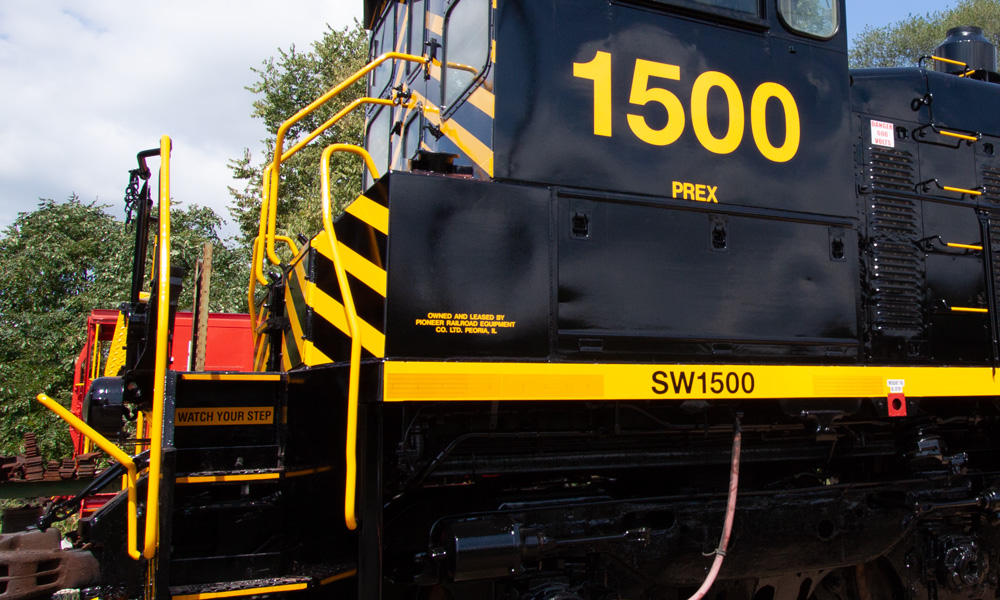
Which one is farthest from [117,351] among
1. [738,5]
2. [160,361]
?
[738,5]

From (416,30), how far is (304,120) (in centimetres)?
1610

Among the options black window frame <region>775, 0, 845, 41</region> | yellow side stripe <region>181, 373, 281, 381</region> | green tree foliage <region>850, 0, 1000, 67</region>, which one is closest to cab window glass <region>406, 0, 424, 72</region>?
black window frame <region>775, 0, 845, 41</region>

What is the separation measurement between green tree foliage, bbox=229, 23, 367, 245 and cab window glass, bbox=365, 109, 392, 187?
1161 centimetres

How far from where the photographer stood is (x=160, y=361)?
2523 mm

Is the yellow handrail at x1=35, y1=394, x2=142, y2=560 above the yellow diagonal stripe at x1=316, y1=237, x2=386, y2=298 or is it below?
below

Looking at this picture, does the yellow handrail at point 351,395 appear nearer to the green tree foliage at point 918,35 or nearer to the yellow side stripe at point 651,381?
the yellow side stripe at point 651,381

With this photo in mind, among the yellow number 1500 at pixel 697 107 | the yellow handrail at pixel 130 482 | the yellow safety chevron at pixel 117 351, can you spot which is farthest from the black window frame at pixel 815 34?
the yellow safety chevron at pixel 117 351

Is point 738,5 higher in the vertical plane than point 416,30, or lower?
lower

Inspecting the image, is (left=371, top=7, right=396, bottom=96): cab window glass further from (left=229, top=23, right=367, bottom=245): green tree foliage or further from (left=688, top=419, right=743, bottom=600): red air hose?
(left=229, top=23, right=367, bottom=245): green tree foliage

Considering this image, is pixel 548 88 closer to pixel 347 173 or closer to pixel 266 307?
pixel 266 307

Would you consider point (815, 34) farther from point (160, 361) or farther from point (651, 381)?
point (160, 361)

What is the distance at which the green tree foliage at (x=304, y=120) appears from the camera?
1720cm

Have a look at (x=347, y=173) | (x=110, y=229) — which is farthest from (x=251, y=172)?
(x=110, y=229)

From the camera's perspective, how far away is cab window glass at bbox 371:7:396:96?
495 cm
